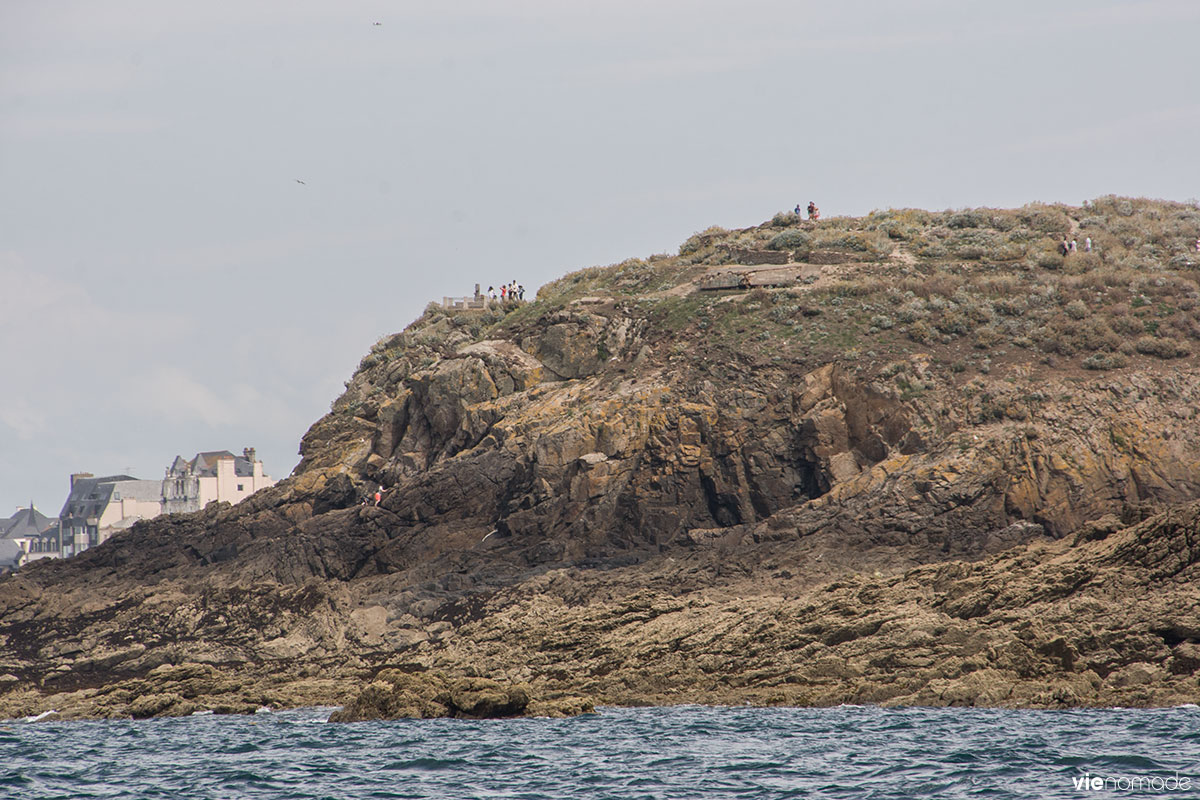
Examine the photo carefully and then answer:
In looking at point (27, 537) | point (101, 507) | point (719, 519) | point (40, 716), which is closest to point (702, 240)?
point (719, 519)

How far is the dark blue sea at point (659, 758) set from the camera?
75.5ft

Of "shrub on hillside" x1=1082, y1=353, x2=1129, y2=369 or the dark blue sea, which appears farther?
"shrub on hillside" x1=1082, y1=353, x2=1129, y2=369

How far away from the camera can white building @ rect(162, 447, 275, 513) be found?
367 feet

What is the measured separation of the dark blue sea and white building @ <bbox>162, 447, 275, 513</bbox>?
7680 centimetres

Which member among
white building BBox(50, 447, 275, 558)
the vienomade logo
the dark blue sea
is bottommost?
the vienomade logo

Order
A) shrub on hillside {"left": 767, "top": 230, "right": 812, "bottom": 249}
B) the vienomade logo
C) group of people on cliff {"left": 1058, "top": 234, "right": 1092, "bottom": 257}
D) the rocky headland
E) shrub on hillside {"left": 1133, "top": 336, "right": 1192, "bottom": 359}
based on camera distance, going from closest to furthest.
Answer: the vienomade logo
the rocky headland
shrub on hillside {"left": 1133, "top": 336, "right": 1192, "bottom": 359}
group of people on cliff {"left": 1058, "top": 234, "right": 1092, "bottom": 257}
shrub on hillside {"left": 767, "top": 230, "right": 812, "bottom": 249}

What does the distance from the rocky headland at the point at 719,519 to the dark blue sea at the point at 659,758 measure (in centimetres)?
374

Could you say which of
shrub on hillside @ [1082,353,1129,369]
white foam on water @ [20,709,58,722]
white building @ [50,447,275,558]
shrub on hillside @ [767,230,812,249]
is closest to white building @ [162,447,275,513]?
white building @ [50,447,275,558]

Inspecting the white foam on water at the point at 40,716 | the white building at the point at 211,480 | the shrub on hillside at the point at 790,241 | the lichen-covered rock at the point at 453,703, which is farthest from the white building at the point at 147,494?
the lichen-covered rock at the point at 453,703

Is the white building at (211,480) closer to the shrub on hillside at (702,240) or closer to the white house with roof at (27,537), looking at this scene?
the white house with roof at (27,537)

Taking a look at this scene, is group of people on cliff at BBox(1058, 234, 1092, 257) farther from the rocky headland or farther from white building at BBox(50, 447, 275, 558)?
white building at BBox(50, 447, 275, 558)

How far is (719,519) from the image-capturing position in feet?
181

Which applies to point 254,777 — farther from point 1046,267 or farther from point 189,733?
point 1046,267

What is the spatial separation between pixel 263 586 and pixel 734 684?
21720 millimetres
